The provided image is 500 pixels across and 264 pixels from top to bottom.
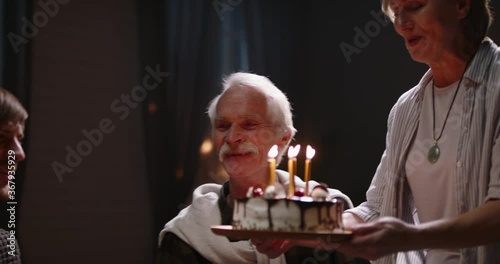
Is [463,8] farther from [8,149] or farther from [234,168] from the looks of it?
[8,149]

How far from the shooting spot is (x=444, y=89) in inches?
78.6

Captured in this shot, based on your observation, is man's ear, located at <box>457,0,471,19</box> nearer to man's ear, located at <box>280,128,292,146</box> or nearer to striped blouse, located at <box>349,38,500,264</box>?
striped blouse, located at <box>349,38,500,264</box>

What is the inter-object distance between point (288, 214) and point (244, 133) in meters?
1.01

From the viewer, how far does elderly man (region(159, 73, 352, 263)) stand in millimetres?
2613

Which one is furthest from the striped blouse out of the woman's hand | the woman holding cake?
the woman's hand

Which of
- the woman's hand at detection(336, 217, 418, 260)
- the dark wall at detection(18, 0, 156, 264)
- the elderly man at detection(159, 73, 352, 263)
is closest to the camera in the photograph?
the woman's hand at detection(336, 217, 418, 260)

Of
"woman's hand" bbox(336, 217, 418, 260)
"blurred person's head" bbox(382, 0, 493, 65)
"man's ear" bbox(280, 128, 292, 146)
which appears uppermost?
"blurred person's head" bbox(382, 0, 493, 65)

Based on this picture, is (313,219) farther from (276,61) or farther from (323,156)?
(276,61)

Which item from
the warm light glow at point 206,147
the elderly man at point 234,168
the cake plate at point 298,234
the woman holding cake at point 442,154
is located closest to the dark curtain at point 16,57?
the warm light glow at point 206,147

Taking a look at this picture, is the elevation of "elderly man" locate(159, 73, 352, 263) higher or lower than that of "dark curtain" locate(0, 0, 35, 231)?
lower

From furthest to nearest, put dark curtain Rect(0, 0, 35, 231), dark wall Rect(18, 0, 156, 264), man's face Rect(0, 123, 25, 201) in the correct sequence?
1. dark wall Rect(18, 0, 156, 264)
2. dark curtain Rect(0, 0, 35, 231)
3. man's face Rect(0, 123, 25, 201)

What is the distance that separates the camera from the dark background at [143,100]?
3893 millimetres

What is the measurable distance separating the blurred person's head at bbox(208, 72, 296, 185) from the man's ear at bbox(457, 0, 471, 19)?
3.27 feet

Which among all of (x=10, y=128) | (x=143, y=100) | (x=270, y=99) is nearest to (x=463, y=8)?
(x=270, y=99)
